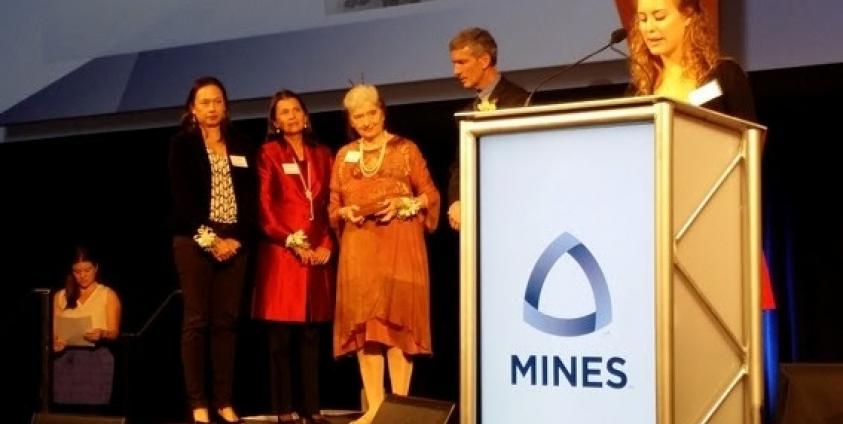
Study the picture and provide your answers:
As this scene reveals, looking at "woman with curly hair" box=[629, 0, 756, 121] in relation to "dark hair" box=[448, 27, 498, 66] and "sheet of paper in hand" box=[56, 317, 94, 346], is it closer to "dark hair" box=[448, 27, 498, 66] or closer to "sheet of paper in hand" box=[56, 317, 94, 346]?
"dark hair" box=[448, 27, 498, 66]

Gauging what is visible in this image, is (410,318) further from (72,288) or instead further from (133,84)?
(72,288)

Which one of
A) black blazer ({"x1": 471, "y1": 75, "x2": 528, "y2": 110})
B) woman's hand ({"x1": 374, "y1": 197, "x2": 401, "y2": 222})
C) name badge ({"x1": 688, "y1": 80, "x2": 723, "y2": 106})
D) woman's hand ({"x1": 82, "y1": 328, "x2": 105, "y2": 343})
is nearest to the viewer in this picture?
name badge ({"x1": 688, "y1": 80, "x2": 723, "y2": 106})

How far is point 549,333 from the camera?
199 cm

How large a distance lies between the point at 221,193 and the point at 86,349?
233 cm

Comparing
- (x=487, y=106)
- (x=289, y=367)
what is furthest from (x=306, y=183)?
(x=487, y=106)

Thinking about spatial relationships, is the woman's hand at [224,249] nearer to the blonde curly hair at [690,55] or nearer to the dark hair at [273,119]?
the dark hair at [273,119]

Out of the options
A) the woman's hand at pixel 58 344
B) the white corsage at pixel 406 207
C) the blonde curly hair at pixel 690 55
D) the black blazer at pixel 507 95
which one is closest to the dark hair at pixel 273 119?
the white corsage at pixel 406 207

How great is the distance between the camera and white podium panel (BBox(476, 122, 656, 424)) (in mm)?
1923

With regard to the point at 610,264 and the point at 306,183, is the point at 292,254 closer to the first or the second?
the point at 306,183

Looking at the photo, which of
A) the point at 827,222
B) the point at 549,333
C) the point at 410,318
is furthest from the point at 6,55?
the point at 549,333

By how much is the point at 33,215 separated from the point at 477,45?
4.43 metres

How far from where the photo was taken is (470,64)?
4473 mm

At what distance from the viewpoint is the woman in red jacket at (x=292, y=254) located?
16.4 feet

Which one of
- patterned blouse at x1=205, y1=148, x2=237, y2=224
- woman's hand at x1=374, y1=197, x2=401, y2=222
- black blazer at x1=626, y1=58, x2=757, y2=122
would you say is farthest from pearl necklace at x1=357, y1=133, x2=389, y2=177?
black blazer at x1=626, y1=58, x2=757, y2=122
